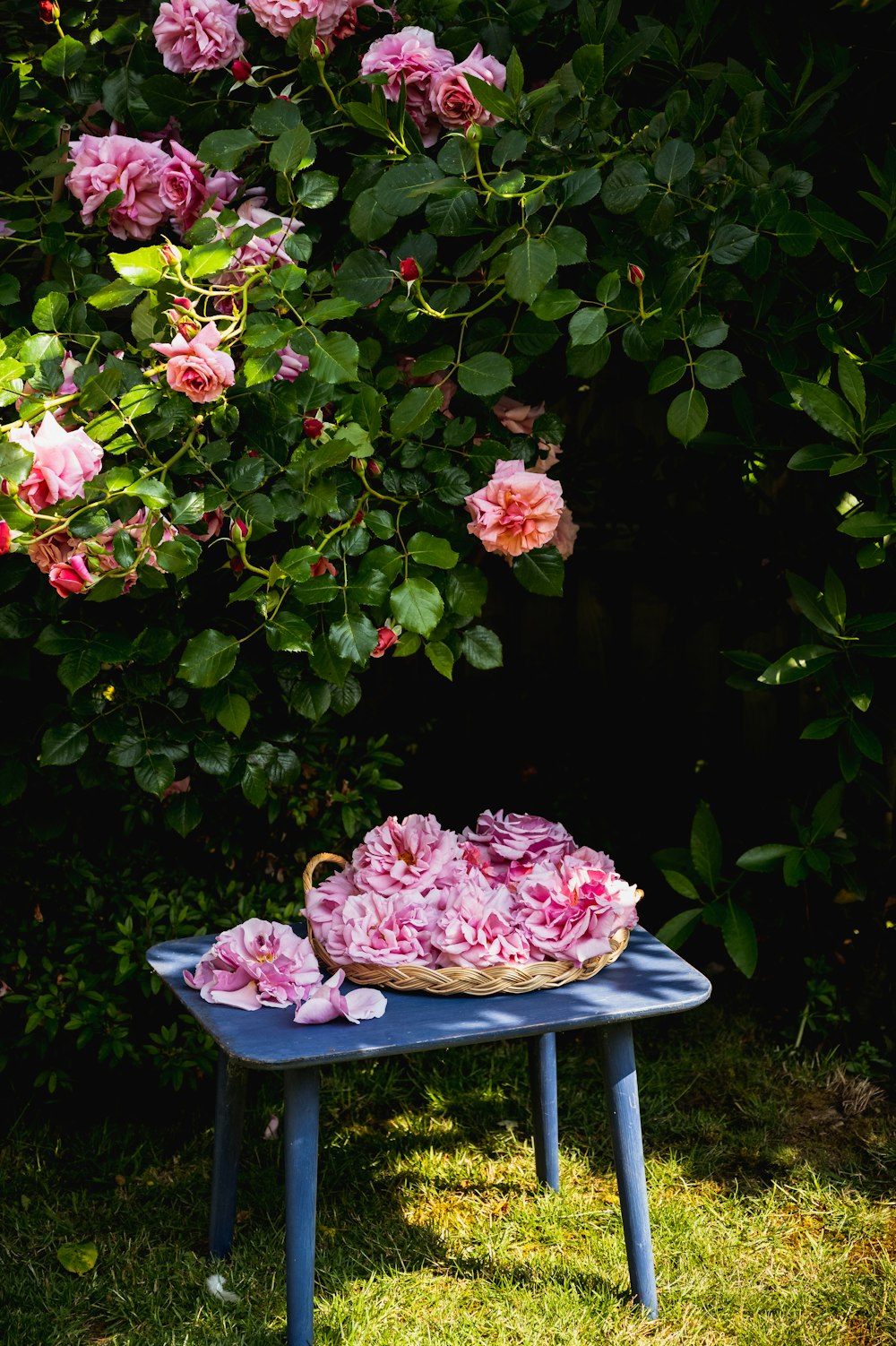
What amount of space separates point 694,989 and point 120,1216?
1.21m

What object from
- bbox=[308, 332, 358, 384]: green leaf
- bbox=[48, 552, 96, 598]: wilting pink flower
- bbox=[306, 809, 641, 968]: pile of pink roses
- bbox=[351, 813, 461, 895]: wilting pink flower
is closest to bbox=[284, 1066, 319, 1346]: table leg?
bbox=[306, 809, 641, 968]: pile of pink roses

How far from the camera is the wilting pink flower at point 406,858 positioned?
2039 mm

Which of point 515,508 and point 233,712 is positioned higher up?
point 515,508

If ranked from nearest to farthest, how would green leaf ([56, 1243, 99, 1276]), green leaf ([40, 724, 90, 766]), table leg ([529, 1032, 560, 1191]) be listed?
green leaf ([40, 724, 90, 766])
green leaf ([56, 1243, 99, 1276])
table leg ([529, 1032, 560, 1191])

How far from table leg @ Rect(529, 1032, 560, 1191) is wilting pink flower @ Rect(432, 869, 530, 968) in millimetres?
509

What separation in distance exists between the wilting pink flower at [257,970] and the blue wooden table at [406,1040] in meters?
0.02

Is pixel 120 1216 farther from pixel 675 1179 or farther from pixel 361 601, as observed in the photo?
pixel 361 601

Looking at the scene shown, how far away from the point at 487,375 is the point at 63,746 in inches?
33.9

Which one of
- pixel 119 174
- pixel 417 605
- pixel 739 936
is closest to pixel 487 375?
pixel 417 605

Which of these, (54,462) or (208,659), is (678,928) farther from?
(54,462)

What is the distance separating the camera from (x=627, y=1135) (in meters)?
2.03

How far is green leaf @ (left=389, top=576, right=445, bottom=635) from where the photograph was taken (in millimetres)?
1921

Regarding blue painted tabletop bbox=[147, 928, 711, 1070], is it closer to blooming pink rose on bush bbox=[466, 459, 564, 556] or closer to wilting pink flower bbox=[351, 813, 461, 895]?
wilting pink flower bbox=[351, 813, 461, 895]

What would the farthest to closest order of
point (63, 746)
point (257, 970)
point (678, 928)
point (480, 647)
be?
point (678, 928), point (480, 647), point (63, 746), point (257, 970)
